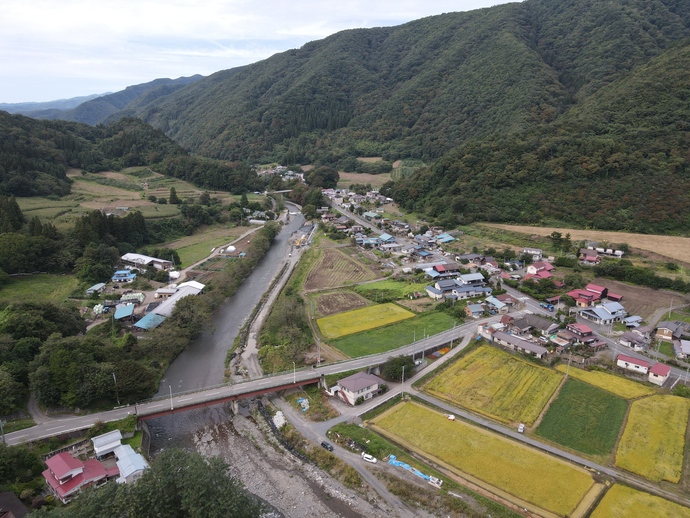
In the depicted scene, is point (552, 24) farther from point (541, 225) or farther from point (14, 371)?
point (14, 371)

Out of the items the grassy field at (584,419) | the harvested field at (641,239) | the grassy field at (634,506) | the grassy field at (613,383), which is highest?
the harvested field at (641,239)

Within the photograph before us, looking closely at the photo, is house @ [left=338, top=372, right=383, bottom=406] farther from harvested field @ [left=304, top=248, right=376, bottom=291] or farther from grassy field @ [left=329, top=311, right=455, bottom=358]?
harvested field @ [left=304, top=248, right=376, bottom=291]

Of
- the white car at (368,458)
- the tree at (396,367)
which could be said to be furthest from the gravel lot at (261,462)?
the tree at (396,367)

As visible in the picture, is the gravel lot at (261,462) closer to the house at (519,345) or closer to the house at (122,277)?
the house at (519,345)

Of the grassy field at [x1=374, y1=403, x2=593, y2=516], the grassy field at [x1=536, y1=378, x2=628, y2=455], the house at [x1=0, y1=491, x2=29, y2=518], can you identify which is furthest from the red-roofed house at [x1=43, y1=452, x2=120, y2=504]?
the grassy field at [x1=536, y1=378, x2=628, y2=455]

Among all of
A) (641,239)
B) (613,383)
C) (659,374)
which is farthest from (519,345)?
(641,239)

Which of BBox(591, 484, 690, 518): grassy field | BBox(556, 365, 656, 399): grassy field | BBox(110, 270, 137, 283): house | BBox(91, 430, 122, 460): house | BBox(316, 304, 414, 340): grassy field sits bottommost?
BBox(591, 484, 690, 518): grassy field
